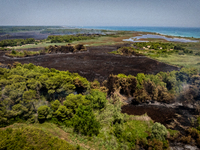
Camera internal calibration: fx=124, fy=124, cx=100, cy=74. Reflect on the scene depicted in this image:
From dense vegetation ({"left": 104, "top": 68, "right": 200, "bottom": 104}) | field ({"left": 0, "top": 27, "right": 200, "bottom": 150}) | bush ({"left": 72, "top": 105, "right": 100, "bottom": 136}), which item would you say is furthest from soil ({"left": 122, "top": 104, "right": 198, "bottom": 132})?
bush ({"left": 72, "top": 105, "right": 100, "bottom": 136})

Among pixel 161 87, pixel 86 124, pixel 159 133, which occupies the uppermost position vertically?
pixel 161 87

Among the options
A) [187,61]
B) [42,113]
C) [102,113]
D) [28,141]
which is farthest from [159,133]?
[187,61]

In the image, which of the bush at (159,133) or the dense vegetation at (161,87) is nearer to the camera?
the bush at (159,133)

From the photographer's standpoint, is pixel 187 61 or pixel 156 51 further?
pixel 156 51

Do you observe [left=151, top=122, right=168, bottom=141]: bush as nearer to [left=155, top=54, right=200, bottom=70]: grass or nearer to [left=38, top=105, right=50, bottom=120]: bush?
[left=38, top=105, right=50, bottom=120]: bush

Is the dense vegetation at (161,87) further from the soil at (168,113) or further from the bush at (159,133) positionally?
the bush at (159,133)

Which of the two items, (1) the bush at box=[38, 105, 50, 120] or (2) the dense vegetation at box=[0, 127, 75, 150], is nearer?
(2) the dense vegetation at box=[0, 127, 75, 150]

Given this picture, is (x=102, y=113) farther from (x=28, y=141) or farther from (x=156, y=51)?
(x=156, y=51)

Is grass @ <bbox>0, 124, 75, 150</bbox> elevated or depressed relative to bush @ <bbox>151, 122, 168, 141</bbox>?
elevated

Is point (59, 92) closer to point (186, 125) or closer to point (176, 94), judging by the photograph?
point (186, 125)

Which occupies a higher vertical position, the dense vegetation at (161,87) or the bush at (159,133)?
the dense vegetation at (161,87)

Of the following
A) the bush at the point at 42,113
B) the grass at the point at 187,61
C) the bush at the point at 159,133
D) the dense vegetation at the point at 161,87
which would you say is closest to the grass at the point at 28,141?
the bush at the point at 42,113

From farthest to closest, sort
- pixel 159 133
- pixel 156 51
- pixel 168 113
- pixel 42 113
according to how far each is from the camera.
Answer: pixel 156 51 → pixel 168 113 → pixel 42 113 → pixel 159 133
